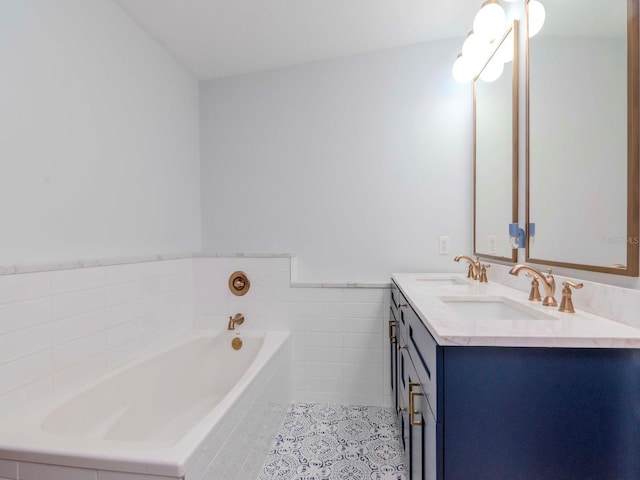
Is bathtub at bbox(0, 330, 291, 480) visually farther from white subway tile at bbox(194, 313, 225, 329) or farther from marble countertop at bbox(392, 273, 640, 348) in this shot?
marble countertop at bbox(392, 273, 640, 348)

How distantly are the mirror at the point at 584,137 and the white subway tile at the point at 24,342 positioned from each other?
2015 mm

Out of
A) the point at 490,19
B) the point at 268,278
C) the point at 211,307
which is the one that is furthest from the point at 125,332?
the point at 490,19

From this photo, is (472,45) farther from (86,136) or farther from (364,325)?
(86,136)

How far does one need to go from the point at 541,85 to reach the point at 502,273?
898mm

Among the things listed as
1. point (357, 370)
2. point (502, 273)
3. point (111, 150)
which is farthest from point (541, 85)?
point (111, 150)

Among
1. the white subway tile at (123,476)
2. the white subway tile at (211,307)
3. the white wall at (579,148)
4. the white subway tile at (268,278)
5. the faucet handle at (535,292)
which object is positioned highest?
the white wall at (579,148)

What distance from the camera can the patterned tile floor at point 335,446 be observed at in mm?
1524

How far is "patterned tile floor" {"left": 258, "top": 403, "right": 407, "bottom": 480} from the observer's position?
1.52m

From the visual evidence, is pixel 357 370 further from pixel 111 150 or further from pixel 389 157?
pixel 111 150

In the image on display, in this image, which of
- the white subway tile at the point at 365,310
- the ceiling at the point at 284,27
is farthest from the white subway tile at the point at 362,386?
the ceiling at the point at 284,27

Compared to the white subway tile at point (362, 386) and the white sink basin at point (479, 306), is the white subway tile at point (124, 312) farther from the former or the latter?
the white sink basin at point (479, 306)

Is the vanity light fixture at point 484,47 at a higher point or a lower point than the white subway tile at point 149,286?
higher

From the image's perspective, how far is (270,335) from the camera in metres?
2.15

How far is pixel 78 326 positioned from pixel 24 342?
0.22 metres
